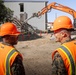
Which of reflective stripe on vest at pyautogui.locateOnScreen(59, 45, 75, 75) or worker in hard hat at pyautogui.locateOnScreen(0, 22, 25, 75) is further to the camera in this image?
worker in hard hat at pyautogui.locateOnScreen(0, 22, 25, 75)

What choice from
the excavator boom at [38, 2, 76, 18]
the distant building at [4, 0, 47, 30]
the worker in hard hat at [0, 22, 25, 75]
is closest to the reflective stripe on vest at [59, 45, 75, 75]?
the worker in hard hat at [0, 22, 25, 75]

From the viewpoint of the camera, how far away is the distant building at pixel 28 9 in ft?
192

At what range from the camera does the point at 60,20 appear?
421 centimetres

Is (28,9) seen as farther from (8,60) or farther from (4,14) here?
(8,60)

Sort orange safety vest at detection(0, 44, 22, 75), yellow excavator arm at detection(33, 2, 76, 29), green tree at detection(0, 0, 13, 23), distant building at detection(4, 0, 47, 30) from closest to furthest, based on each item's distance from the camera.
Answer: orange safety vest at detection(0, 44, 22, 75)
yellow excavator arm at detection(33, 2, 76, 29)
green tree at detection(0, 0, 13, 23)
distant building at detection(4, 0, 47, 30)

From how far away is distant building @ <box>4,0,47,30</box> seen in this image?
58.6 m

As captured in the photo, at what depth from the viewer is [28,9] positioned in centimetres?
5994

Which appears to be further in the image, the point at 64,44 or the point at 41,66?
the point at 41,66

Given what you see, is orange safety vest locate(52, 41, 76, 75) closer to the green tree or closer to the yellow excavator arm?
the yellow excavator arm

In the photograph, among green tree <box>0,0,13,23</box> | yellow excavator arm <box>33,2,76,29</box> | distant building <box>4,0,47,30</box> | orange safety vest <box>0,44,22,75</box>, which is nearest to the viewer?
orange safety vest <box>0,44,22,75</box>

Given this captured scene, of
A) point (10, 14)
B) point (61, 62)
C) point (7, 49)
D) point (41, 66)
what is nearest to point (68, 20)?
point (61, 62)

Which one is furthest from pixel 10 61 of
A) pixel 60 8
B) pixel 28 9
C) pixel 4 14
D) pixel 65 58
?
pixel 28 9

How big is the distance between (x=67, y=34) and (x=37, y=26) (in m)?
54.4

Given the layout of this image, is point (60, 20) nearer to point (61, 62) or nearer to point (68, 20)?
point (68, 20)
